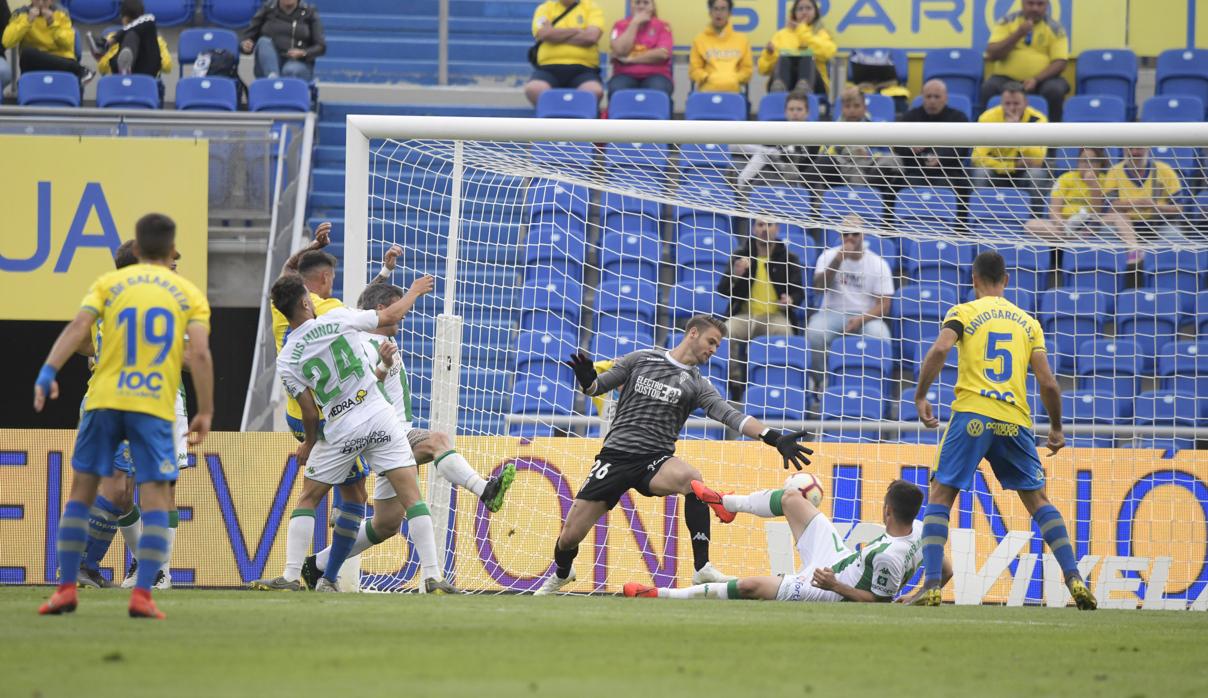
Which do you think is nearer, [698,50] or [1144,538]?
[1144,538]

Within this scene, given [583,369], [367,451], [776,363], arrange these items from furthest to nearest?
[776,363]
[583,369]
[367,451]

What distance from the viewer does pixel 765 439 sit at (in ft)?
32.6

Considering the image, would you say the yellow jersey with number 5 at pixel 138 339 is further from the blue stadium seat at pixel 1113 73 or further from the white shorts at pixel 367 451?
the blue stadium seat at pixel 1113 73

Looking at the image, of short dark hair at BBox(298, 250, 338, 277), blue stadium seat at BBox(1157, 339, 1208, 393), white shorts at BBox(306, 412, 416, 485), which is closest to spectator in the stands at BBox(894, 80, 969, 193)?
blue stadium seat at BBox(1157, 339, 1208, 393)

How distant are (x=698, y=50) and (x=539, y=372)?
542 cm

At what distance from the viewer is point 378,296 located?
10.1 m

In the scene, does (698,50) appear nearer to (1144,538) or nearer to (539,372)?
(539,372)

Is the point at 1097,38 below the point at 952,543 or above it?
above

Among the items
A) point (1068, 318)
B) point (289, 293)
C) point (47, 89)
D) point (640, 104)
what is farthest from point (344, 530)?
point (47, 89)

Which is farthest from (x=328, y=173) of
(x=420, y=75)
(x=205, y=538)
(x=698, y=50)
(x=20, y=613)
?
(x=20, y=613)

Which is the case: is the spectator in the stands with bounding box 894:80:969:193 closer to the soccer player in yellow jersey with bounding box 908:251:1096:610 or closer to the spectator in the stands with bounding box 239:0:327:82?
the soccer player in yellow jersey with bounding box 908:251:1096:610

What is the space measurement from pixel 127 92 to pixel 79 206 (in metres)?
2.12

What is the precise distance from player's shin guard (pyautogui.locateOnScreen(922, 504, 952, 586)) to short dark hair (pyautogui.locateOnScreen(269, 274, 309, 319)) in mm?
4090

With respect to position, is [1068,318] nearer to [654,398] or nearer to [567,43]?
[654,398]
